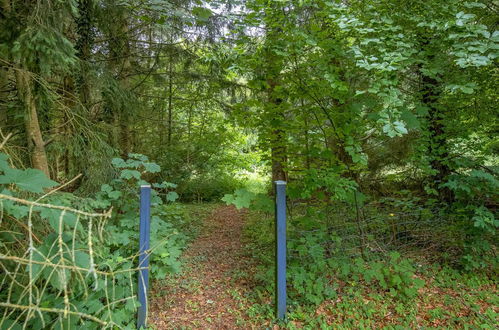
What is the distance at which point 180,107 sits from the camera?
287 inches

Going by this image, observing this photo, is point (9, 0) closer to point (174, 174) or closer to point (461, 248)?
point (174, 174)

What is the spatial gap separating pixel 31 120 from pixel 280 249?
287 cm

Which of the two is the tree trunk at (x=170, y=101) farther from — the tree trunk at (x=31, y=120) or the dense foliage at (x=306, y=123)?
the tree trunk at (x=31, y=120)

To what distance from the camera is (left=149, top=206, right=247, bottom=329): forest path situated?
3.03m

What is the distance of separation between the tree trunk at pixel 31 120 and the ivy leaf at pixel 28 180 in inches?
50.1

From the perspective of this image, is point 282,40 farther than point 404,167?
No

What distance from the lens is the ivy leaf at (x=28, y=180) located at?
1704 millimetres

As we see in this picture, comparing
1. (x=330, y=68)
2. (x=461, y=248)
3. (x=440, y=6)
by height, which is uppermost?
(x=440, y=6)

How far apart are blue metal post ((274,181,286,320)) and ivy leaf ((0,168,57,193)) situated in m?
1.98

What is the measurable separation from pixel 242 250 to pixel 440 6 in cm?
426

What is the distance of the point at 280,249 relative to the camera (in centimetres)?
305

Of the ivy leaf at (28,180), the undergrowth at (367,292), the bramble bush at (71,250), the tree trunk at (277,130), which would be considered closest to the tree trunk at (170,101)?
the tree trunk at (277,130)

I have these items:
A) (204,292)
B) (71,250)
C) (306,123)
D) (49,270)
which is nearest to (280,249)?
(204,292)

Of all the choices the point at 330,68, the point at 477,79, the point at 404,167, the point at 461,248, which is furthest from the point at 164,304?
the point at 404,167
